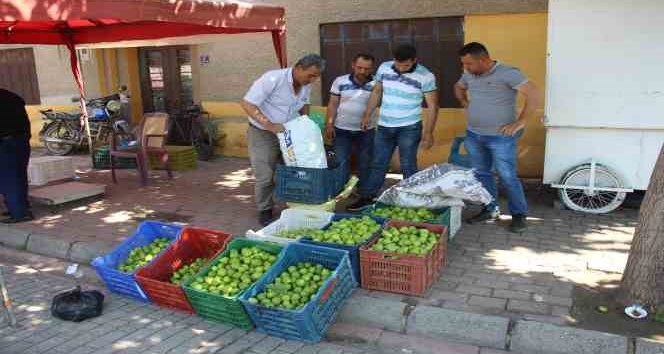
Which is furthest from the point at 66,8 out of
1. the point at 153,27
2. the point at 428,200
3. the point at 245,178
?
the point at 245,178

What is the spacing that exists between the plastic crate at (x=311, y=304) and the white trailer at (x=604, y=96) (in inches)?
119

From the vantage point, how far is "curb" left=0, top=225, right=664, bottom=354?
353 cm

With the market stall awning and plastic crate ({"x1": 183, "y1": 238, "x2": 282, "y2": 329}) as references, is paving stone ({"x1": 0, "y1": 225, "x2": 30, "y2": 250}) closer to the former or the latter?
the market stall awning

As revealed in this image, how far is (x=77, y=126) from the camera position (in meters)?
11.2

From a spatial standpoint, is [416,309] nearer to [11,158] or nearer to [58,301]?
[58,301]

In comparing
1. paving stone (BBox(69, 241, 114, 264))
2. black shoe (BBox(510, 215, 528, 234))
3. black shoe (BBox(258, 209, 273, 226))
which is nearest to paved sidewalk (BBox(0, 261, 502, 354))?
paving stone (BBox(69, 241, 114, 264))

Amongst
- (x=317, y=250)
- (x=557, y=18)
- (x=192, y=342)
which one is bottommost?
(x=192, y=342)

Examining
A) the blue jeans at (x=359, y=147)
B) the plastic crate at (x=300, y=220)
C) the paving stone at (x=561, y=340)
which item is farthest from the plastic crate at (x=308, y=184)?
the paving stone at (x=561, y=340)

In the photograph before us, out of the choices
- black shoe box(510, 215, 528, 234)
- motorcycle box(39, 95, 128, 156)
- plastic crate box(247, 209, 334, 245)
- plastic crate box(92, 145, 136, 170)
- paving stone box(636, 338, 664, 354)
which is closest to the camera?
paving stone box(636, 338, 664, 354)

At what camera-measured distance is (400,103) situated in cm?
578

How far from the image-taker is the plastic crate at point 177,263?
421 cm

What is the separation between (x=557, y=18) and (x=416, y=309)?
339cm

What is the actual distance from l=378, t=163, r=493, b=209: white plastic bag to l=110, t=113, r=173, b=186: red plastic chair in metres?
4.17

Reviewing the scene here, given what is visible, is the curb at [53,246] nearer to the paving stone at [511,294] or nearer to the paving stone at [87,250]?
the paving stone at [87,250]
